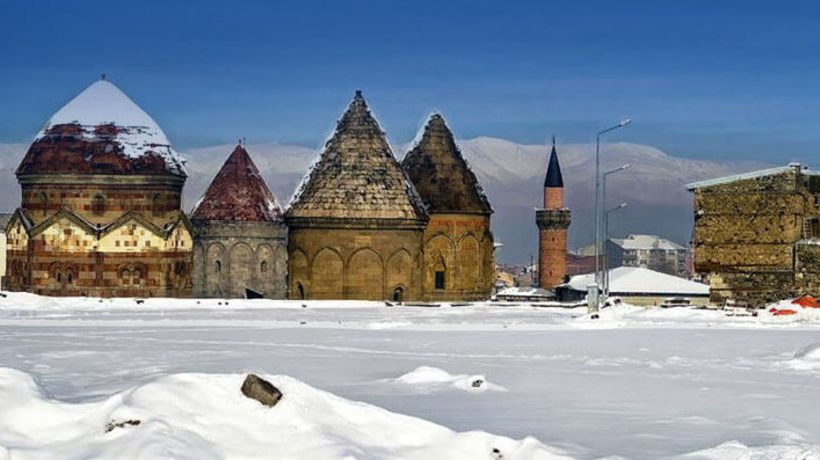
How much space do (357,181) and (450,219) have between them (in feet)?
15.9

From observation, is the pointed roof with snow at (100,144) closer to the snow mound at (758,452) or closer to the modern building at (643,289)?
the modern building at (643,289)

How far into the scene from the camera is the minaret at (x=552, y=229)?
6619cm

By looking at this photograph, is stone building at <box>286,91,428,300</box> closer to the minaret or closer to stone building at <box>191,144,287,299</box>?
stone building at <box>191,144,287,299</box>

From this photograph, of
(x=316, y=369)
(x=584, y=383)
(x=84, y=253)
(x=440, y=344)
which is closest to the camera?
(x=584, y=383)

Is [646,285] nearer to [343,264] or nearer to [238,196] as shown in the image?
[238,196]

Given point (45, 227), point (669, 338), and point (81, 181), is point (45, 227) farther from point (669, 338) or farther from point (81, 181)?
point (669, 338)

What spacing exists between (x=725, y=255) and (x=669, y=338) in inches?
506

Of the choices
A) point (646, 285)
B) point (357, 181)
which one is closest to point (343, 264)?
point (357, 181)

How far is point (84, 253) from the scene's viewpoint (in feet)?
140

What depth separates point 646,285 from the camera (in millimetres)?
59906

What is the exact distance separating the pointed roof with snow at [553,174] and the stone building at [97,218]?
2756cm

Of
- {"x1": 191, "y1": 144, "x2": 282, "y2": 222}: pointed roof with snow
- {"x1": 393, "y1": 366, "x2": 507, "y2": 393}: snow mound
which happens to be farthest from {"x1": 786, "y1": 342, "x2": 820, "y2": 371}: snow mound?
{"x1": 191, "y1": 144, "x2": 282, "y2": 222}: pointed roof with snow

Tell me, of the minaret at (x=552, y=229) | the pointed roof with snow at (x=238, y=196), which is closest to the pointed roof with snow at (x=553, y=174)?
the minaret at (x=552, y=229)

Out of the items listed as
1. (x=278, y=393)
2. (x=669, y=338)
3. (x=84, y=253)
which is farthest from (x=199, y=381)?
(x=84, y=253)
